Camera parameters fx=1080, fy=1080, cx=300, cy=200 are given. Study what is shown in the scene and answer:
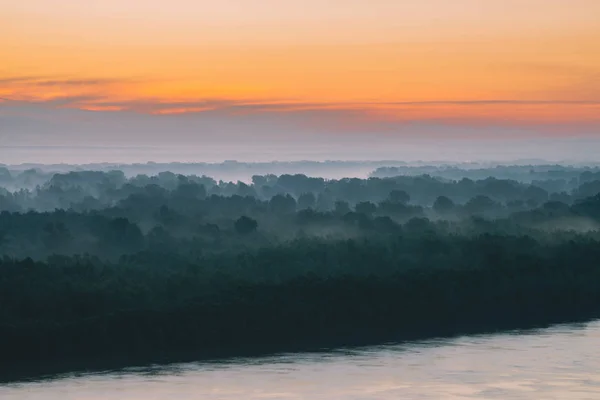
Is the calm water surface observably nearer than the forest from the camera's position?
Yes

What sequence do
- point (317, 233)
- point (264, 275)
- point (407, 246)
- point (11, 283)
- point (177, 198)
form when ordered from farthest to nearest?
point (177, 198) < point (317, 233) < point (407, 246) < point (264, 275) < point (11, 283)

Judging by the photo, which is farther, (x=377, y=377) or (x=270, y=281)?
(x=270, y=281)

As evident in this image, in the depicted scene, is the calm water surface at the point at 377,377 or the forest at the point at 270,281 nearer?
the calm water surface at the point at 377,377

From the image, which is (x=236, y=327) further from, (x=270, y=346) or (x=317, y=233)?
(x=317, y=233)

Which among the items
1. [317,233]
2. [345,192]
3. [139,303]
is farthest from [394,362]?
[345,192]

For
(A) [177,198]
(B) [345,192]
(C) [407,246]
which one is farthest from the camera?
(B) [345,192]
